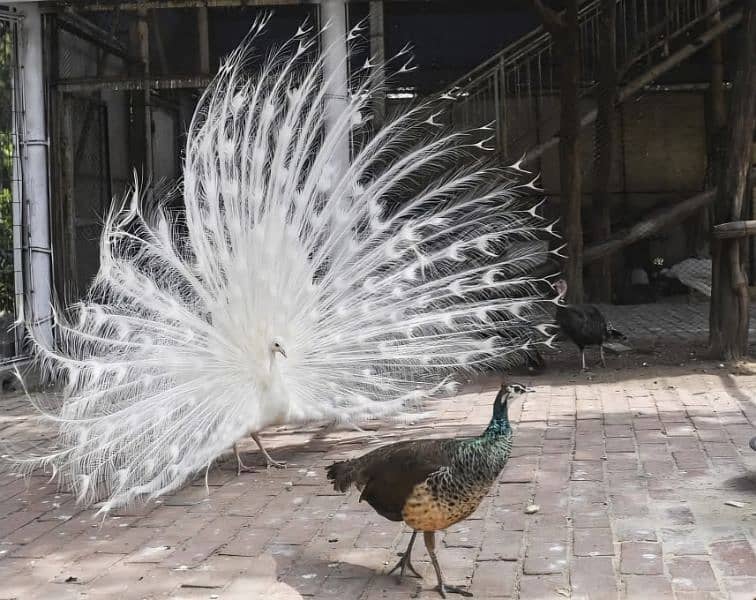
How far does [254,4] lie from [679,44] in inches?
275

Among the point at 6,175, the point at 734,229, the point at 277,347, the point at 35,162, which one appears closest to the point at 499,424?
the point at 277,347

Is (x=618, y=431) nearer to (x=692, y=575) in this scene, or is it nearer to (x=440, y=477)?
A: (x=692, y=575)

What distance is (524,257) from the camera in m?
8.06

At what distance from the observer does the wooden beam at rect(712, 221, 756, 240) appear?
9.45m

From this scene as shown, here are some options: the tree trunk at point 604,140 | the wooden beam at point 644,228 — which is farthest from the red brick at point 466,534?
the tree trunk at point 604,140

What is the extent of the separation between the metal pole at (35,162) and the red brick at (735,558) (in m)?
7.80

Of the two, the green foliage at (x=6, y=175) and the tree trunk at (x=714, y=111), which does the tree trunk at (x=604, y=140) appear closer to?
the tree trunk at (x=714, y=111)

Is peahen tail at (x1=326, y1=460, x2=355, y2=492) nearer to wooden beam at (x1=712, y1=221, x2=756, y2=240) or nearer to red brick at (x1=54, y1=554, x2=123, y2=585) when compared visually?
red brick at (x1=54, y1=554, x2=123, y2=585)

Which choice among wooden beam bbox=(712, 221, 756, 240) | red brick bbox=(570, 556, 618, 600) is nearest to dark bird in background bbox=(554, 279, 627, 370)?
wooden beam bbox=(712, 221, 756, 240)

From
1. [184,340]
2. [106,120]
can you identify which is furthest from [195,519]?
[106,120]

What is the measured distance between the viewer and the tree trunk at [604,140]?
12953 millimetres

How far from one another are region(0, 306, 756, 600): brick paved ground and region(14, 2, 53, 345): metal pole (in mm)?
4221

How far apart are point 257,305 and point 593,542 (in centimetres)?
271

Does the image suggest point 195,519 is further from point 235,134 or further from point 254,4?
point 254,4
